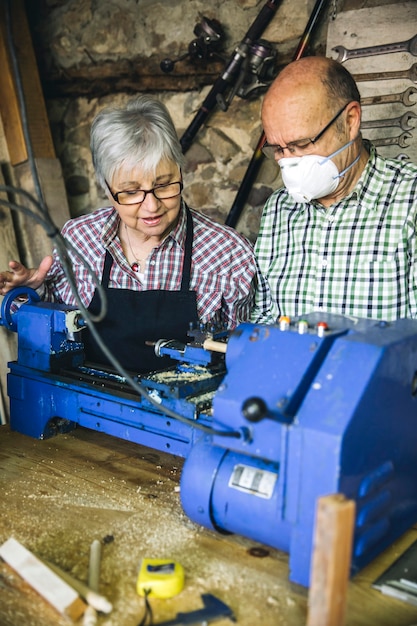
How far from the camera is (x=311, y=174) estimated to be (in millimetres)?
1932

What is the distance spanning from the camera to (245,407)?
1.11 metres

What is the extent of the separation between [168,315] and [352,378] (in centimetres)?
108

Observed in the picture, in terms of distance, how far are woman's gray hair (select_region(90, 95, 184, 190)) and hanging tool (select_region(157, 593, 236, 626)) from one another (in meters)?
1.37

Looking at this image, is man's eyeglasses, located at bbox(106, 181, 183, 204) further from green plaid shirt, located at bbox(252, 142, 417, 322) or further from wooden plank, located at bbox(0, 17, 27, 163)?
wooden plank, located at bbox(0, 17, 27, 163)

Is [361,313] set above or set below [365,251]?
below

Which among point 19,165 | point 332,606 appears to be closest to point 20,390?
point 332,606

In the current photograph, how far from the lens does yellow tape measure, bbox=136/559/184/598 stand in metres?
1.12

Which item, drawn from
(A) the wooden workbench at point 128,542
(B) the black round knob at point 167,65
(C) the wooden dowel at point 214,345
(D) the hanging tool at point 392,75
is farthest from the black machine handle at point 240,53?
(A) the wooden workbench at point 128,542

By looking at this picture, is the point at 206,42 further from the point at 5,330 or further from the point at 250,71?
the point at 5,330

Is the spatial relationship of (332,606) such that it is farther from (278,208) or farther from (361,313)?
(278,208)

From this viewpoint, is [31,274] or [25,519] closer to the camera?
[25,519]

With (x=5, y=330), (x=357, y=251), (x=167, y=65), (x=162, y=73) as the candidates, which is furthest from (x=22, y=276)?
(x=162, y=73)

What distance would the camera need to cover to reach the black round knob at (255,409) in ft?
3.58

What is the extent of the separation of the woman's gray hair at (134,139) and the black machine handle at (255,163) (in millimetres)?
733
